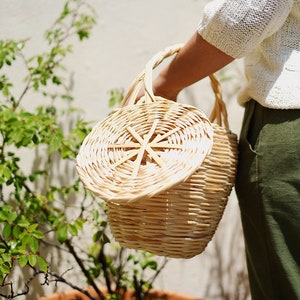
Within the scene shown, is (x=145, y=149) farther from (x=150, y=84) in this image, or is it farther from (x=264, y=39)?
(x=264, y=39)

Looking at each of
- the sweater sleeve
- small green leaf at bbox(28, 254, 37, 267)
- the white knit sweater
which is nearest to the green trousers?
the white knit sweater

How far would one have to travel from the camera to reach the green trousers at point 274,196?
0.86 metres

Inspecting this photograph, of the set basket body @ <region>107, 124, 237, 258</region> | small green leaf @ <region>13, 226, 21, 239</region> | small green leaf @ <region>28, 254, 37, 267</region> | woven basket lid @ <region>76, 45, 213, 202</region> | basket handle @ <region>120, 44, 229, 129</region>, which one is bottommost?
small green leaf @ <region>28, 254, 37, 267</region>

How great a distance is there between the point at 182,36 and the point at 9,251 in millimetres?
911

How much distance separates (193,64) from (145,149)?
178 mm

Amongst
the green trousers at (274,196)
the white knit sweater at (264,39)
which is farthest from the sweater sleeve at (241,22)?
the green trousers at (274,196)

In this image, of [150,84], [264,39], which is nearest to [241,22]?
[264,39]

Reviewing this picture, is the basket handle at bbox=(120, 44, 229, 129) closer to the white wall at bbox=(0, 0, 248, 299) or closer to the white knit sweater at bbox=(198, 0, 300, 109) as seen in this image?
the white knit sweater at bbox=(198, 0, 300, 109)

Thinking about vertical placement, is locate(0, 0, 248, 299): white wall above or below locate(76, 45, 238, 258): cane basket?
above

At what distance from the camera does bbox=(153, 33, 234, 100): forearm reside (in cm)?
89

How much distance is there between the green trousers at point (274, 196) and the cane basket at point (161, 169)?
0.20 ft

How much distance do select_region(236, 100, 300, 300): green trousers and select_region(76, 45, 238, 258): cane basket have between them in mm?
61

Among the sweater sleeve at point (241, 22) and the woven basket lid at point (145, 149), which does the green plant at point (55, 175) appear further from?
the sweater sleeve at point (241, 22)

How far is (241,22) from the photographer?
816mm
